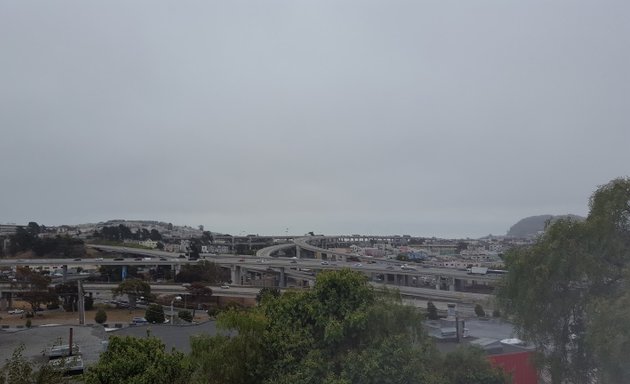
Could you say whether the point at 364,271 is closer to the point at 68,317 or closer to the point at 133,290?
the point at 133,290

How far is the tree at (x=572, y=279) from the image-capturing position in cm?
1161

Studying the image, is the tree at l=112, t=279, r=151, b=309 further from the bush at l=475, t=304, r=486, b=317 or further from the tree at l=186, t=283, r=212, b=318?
the bush at l=475, t=304, r=486, b=317

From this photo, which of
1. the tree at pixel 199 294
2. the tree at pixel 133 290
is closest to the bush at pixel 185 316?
the tree at pixel 199 294

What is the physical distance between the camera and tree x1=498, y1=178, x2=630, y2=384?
1161cm

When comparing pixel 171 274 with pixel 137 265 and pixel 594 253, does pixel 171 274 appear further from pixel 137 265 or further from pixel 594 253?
pixel 594 253

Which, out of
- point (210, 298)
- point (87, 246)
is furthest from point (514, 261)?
point (87, 246)

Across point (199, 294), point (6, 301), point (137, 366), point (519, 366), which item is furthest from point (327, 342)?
point (6, 301)

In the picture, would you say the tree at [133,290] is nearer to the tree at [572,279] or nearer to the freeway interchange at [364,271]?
the freeway interchange at [364,271]

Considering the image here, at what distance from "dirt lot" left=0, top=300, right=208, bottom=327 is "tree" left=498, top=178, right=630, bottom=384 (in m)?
23.6

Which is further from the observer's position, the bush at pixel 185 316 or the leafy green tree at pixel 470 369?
the bush at pixel 185 316

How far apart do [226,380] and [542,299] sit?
6.40 m

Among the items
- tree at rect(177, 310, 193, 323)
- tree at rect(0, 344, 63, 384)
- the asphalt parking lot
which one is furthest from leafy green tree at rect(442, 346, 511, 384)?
tree at rect(177, 310, 193, 323)

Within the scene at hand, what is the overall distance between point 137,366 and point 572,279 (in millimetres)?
8216

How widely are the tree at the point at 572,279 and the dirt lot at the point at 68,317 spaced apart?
23638mm
